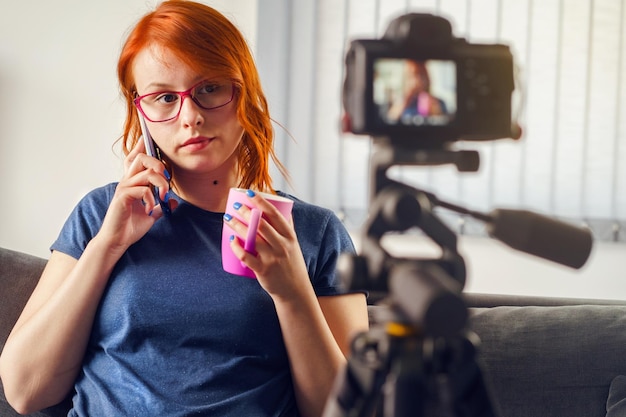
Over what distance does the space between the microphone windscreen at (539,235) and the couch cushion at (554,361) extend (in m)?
0.99

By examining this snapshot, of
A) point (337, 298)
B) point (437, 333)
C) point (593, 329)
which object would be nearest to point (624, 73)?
point (593, 329)

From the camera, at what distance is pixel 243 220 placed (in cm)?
114

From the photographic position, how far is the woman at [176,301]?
1331mm

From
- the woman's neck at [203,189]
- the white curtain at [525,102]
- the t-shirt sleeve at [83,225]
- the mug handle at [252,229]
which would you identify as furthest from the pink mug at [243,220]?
the white curtain at [525,102]

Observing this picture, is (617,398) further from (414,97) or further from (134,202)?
(414,97)

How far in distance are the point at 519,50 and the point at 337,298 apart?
1.35 m

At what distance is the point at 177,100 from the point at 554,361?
0.94m

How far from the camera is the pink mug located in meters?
1.12

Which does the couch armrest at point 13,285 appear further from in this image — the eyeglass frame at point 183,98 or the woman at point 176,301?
the eyeglass frame at point 183,98

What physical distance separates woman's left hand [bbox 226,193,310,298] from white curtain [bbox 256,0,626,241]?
138 cm

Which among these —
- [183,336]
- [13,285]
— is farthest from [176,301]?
[13,285]

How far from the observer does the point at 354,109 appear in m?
0.63

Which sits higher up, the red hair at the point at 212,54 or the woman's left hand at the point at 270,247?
the red hair at the point at 212,54

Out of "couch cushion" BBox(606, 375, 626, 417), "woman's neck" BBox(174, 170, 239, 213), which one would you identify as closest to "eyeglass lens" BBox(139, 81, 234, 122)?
"woman's neck" BBox(174, 170, 239, 213)
